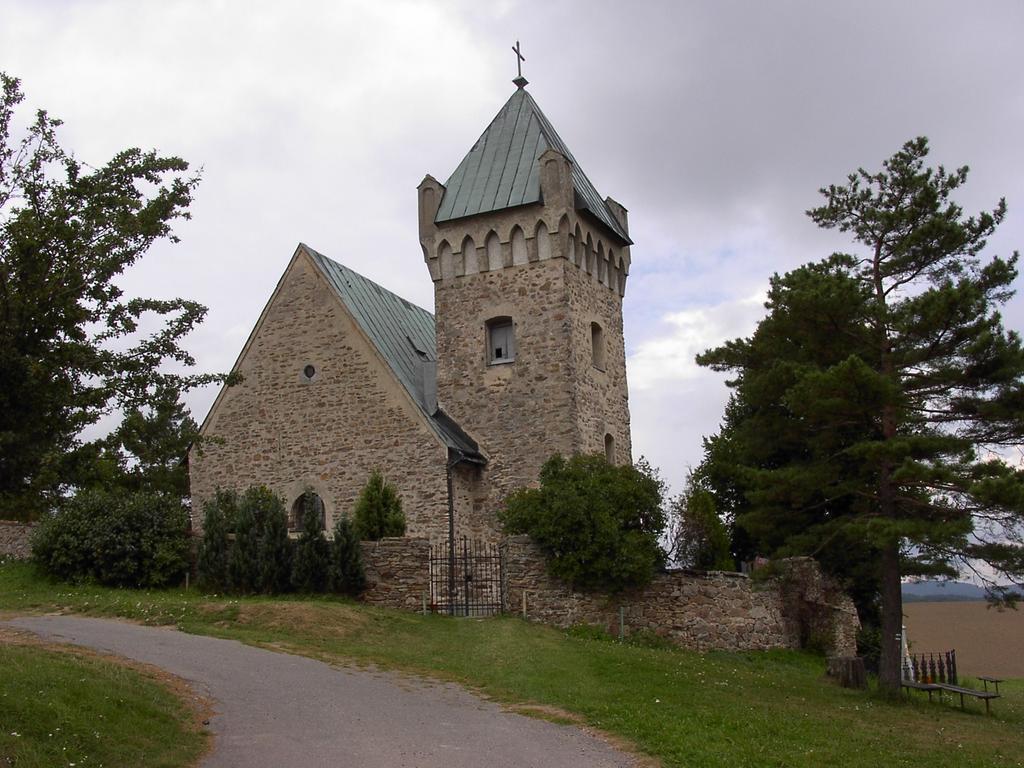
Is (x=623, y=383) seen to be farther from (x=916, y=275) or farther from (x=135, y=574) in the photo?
(x=135, y=574)

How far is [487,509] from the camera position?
2553 centimetres

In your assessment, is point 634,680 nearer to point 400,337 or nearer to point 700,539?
point 700,539

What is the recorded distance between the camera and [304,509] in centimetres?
2630

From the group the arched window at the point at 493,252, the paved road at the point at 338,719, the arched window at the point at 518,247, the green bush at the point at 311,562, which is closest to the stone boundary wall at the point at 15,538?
the green bush at the point at 311,562

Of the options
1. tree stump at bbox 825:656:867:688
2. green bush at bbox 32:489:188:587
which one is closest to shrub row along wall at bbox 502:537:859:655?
tree stump at bbox 825:656:867:688

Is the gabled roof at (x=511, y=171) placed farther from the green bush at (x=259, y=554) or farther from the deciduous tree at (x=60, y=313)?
the deciduous tree at (x=60, y=313)

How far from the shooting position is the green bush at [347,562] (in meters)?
20.7

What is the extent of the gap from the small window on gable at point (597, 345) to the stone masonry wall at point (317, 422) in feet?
18.1

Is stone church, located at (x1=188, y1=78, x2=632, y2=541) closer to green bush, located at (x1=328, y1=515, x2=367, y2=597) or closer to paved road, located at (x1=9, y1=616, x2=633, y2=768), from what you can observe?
green bush, located at (x1=328, y1=515, x2=367, y2=597)

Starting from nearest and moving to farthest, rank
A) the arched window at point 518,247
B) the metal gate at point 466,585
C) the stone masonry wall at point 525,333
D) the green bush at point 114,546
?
the green bush at point 114,546, the metal gate at point 466,585, the stone masonry wall at point 525,333, the arched window at point 518,247

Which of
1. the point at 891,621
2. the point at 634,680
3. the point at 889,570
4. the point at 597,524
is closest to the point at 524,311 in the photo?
the point at 597,524

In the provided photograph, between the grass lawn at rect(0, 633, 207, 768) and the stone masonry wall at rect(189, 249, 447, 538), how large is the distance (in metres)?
13.3

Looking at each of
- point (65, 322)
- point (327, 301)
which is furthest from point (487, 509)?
point (65, 322)

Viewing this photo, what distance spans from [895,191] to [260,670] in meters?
13.1
